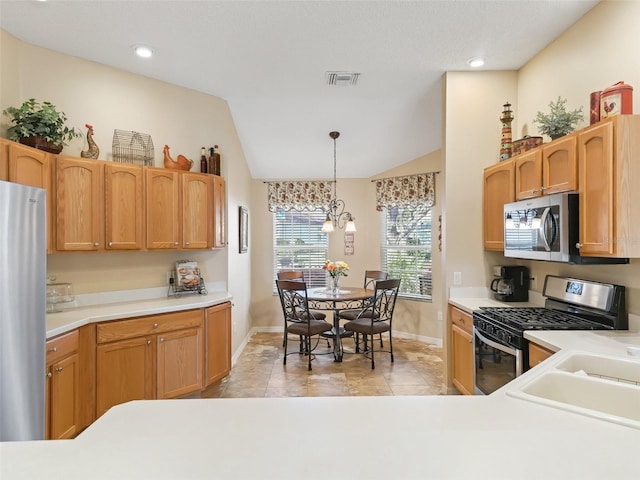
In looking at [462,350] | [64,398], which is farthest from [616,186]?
[64,398]

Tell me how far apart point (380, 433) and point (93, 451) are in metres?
0.70

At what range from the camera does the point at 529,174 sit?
2.62 metres

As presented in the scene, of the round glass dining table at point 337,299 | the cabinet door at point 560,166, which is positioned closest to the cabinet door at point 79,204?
the round glass dining table at point 337,299

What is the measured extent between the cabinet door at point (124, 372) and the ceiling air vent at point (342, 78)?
2.73 m

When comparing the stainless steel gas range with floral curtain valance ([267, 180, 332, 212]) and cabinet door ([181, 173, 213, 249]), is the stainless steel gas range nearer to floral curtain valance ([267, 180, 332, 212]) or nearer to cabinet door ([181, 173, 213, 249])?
cabinet door ([181, 173, 213, 249])

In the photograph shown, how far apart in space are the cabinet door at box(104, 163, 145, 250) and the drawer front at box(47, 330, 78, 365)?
802 mm

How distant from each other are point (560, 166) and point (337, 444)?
2265 mm

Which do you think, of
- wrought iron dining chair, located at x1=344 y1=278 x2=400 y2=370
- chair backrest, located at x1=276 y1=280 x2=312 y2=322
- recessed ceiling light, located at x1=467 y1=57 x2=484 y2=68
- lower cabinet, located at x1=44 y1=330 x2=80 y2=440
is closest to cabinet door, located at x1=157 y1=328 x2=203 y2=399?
lower cabinet, located at x1=44 y1=330 x2=80 y2=440

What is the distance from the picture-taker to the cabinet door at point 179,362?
2.90 meters

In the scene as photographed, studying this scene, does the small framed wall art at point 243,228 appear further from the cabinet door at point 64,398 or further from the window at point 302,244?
the cabinet door at point 64,398

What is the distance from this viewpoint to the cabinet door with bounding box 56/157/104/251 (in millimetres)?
2711

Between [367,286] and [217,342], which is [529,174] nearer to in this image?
[217,342]

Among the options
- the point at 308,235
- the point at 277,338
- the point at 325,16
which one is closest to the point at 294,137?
the point at 308,235

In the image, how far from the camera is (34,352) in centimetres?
190
